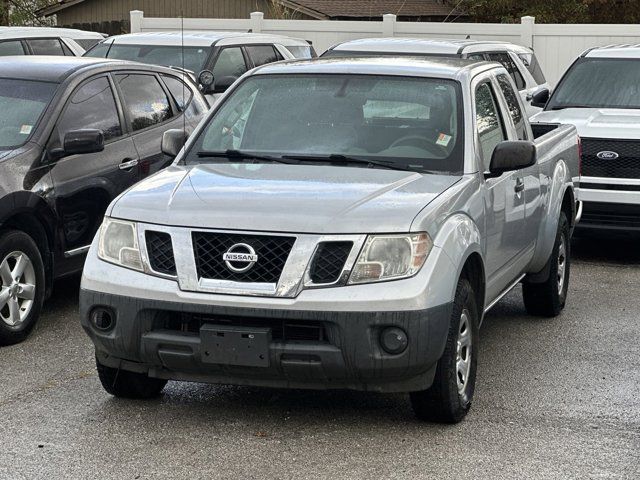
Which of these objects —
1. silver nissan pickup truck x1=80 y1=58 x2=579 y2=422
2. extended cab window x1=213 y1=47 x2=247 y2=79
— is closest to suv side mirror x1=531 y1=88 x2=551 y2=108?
extended cab window x1=213 y1=47 x2=247 y2=79

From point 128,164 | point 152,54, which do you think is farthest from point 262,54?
point 128,164

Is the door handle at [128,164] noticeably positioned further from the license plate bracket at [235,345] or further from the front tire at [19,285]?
the license plate bracket at [235,345]

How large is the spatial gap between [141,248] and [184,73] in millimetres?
5000

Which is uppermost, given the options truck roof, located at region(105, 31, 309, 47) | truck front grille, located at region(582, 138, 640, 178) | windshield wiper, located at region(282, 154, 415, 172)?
windshield wiper, located at region(282, 154, 415, 172)

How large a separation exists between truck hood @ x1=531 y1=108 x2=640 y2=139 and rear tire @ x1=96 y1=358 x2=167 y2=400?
6.21 metres

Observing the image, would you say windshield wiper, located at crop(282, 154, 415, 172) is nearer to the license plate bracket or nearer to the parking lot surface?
the parking lot surface

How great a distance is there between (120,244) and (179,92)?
452 cm

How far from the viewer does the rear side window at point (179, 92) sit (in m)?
10.6

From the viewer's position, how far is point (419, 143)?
285 inches

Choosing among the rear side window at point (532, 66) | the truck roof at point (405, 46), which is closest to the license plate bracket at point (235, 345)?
the truck roof at point (405, 46)

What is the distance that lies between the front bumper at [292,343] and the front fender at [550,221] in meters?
2.62

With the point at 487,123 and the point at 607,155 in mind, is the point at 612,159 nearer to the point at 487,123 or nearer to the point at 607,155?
the point at 607,155

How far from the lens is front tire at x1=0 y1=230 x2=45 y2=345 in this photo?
8062 mm

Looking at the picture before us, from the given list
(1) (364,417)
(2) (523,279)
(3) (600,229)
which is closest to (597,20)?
(3) (600,229)
